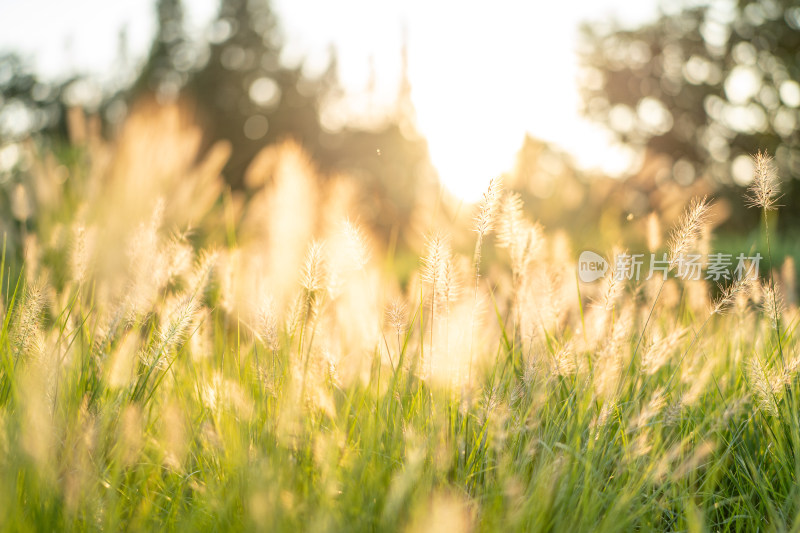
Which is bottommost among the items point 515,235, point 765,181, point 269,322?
point 269,322

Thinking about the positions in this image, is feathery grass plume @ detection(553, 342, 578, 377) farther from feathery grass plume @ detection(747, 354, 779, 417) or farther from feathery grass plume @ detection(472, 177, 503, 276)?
feathery grass plume @ detection(747, 354, 779, 417)

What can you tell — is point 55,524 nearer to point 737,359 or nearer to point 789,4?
point 737,359

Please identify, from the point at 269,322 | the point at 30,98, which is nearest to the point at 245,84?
the point at 30,98

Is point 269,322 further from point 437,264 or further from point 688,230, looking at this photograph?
point 688,230

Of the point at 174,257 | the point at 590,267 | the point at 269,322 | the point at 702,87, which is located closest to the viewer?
the point at 269,322

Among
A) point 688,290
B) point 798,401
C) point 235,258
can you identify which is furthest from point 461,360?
point 688,290

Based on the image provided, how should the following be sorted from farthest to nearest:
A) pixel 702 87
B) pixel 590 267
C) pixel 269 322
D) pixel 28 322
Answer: pixel 702 87 < pixel 590 267 < pixel 28 322 < pixel 269 322

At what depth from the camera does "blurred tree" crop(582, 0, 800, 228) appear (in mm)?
15562

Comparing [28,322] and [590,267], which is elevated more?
[590,267]

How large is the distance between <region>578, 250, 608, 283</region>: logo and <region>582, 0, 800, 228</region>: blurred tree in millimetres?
14448

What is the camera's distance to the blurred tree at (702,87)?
1556cm

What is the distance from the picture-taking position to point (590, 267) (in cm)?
272

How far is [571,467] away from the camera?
1.43 metres

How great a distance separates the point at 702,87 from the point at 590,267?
18.5 m
